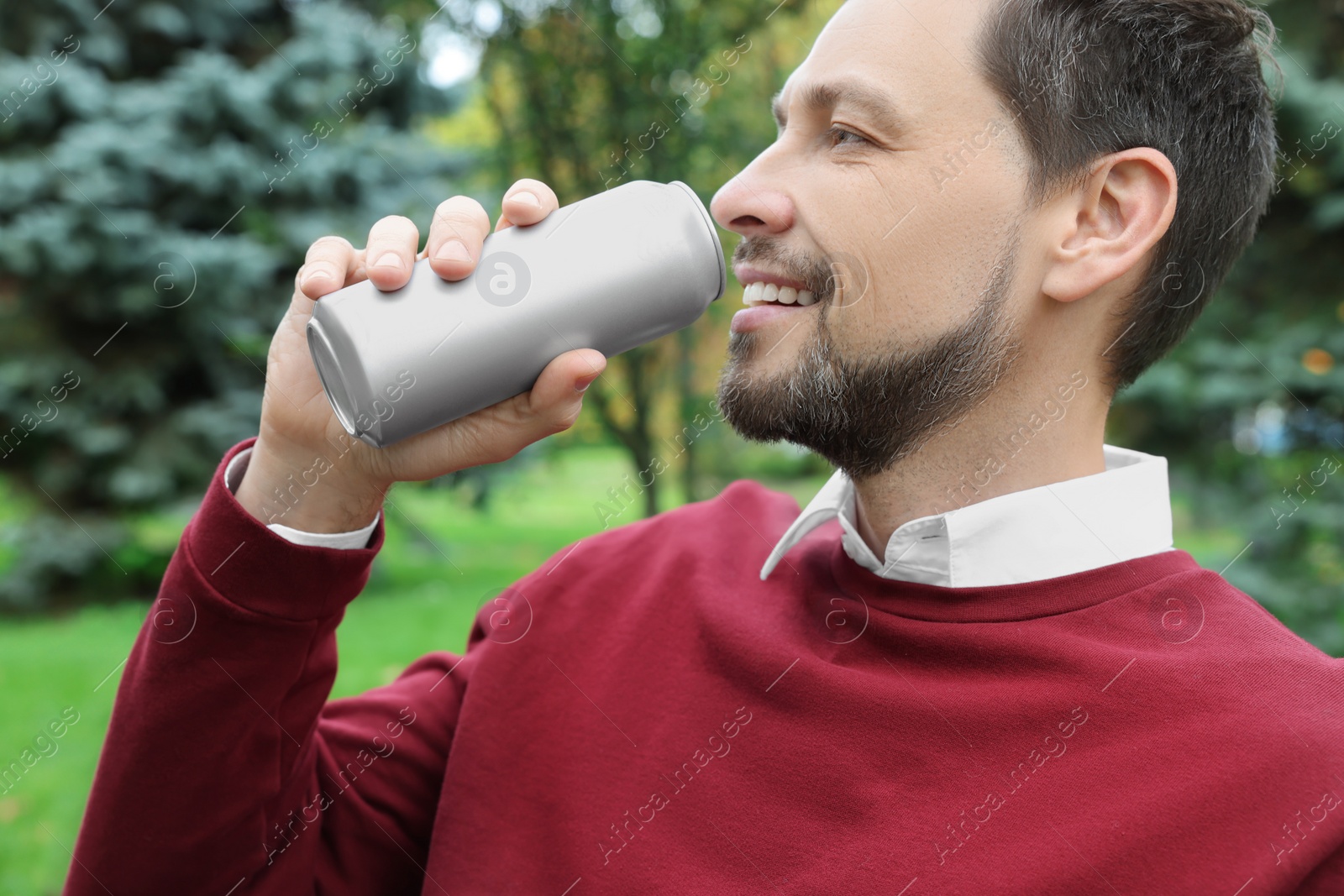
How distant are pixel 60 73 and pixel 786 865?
601cm

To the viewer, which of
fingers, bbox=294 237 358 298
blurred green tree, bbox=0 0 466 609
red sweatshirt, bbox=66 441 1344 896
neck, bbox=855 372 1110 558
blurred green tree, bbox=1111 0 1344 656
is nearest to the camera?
red sweatshirt, bbox=66 441 1344 896

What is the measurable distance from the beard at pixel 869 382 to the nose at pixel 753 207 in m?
0.03

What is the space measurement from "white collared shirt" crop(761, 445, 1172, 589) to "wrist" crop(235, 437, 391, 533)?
72 cm

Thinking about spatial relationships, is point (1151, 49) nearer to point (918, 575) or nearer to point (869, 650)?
point (918, 575)

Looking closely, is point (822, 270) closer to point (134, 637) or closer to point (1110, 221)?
point (1110, 221)

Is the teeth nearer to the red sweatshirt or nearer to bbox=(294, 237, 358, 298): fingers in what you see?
the red sweatshirt

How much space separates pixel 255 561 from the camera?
119 centimetres

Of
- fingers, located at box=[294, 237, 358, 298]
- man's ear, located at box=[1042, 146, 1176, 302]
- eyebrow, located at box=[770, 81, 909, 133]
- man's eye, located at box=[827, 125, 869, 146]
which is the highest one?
fingers, located at box=[294, 237, 358, 298]

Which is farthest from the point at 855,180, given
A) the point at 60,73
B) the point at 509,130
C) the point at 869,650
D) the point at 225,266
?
the point at 60,73

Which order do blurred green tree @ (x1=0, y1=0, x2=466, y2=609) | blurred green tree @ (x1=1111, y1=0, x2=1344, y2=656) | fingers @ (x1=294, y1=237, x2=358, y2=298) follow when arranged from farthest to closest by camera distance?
blurred green tree @ (x1=0, y1=0, x2=466, y2=609) → blurred green tree @ (x1=1111, y1=0, x2=1344, y2=656) → fingers @ (x1=294, y1=237, x2=358, y2=298)

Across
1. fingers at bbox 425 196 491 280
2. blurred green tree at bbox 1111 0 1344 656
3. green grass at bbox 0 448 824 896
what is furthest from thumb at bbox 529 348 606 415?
blurred green tree at bbox 1111 0 1344 656

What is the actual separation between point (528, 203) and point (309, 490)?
0.47m

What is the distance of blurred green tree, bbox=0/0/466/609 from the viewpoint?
5227 millimetres

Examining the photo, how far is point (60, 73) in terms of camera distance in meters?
5.37
